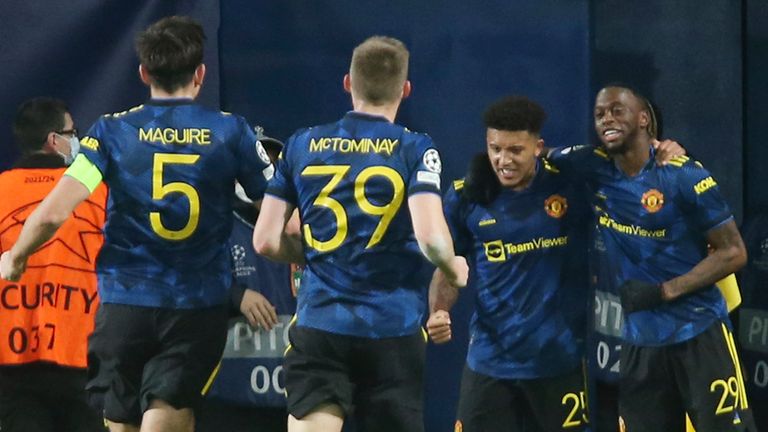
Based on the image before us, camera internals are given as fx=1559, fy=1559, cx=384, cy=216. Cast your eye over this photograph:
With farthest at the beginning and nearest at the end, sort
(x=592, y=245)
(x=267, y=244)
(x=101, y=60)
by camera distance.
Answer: (x=592, y=245), (x=101, y=60), (x=267, y=244)

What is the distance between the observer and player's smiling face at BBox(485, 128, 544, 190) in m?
6.54

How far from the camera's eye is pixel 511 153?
655 centimetres

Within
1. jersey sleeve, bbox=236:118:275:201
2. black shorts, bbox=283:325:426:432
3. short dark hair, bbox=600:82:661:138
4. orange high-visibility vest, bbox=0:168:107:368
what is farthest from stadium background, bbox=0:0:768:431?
black shorts, bbox=283:325:426:432

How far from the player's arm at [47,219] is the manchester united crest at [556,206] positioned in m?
2.01

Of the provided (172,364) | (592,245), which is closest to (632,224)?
(592,245)

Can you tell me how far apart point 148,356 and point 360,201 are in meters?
1.07

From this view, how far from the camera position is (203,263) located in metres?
5.95

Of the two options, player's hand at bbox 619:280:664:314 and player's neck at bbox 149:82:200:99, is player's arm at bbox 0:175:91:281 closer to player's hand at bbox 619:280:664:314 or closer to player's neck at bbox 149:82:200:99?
player's neck at bbox 149:82:200:99

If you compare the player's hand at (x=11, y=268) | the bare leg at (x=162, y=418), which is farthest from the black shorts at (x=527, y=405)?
the player's hand at (x=11, y=268)

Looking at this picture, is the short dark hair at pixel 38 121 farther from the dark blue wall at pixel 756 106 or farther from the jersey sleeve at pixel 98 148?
the dark blue wall at pixel 756 106

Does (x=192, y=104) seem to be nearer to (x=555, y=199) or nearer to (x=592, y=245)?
(x=555, y=199)

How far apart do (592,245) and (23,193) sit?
3150 mm

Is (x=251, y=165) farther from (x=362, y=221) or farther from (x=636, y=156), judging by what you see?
(x=636, y=156)

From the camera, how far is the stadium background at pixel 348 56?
7812 millimetres
